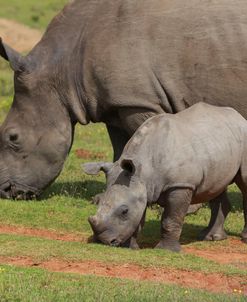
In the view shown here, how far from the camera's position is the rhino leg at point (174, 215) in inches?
401

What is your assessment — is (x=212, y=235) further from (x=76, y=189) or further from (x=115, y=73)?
(x=76, y=189)

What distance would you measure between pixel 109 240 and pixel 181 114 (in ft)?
5.53

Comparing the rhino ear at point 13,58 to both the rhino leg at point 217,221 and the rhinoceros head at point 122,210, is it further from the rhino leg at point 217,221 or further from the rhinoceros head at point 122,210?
the rhinoceros head at point 122,210

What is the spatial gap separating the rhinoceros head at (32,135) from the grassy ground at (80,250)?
37 centimetres

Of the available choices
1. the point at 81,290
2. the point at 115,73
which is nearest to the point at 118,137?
the point at 115,73

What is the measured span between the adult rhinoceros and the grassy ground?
0.82 meters

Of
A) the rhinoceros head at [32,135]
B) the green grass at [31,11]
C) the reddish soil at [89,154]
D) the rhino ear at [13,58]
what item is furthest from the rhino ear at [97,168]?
the green grass at [31,11]

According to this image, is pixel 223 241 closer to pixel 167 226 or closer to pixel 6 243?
pixel 167 226

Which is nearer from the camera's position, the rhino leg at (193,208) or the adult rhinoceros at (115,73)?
the adult rhinoceros at (115,73)

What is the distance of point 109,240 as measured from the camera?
10086 millimetres

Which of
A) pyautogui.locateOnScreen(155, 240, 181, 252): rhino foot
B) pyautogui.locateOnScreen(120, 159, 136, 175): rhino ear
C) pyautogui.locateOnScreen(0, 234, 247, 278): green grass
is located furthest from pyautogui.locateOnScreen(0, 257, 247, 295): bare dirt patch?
pyautogui.locateOnScreen(120, 159, 136, 175): rhino ear

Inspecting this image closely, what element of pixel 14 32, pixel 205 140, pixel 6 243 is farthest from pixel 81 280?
pixel 14 32

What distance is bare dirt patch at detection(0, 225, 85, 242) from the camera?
36.0ft

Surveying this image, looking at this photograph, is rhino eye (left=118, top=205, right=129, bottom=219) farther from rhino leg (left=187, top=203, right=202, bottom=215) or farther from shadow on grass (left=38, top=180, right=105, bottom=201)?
shadow on grass (left=38, top=180, right=105, bottom=201)
